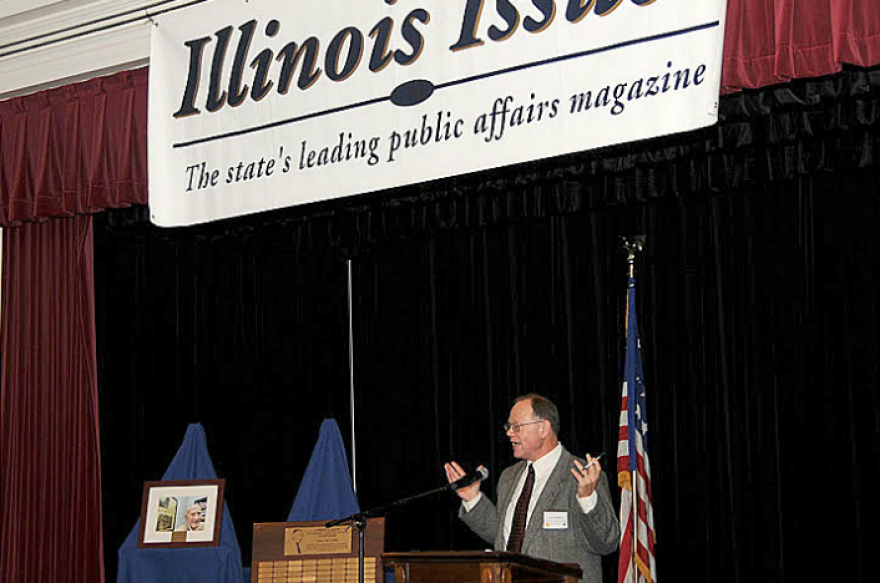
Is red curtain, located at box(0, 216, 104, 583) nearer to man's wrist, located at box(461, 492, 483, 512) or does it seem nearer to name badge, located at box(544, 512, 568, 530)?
man's wrist, located at box(461, 492, 483, 512)

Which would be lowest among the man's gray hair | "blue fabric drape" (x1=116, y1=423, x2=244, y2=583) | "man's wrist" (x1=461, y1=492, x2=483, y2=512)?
"blue fabric drape" (x1=116, y1=423, x2=244, y2=583)

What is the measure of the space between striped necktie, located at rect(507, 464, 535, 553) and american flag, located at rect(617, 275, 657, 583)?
0.52 metres

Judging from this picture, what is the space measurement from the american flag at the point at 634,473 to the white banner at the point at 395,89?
136 cm

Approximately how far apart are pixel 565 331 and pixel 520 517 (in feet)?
4.94

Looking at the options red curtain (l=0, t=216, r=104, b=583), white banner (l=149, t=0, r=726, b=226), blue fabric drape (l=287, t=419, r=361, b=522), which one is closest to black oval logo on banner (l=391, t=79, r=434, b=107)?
white banner (l=149, t=0, r=726, b=226)

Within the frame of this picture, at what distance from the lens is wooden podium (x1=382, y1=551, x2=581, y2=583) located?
15.6ft

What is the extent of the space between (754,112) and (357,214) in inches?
100

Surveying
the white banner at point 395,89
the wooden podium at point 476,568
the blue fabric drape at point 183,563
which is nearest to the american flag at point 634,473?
the wooden podium at point 476,568

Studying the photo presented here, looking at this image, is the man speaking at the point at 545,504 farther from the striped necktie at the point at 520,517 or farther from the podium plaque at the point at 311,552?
the podium plaque at the point at 311,552

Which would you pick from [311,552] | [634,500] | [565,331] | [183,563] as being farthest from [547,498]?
[183,563]

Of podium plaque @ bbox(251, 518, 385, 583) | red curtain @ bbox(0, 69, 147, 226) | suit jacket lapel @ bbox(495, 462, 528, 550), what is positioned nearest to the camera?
suit jacket lapel @ bbox(495, 462, 528, 550)

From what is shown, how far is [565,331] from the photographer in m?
7.15

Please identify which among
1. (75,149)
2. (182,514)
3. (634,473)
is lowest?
(182,514)

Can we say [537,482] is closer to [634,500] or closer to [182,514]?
[634,500]
